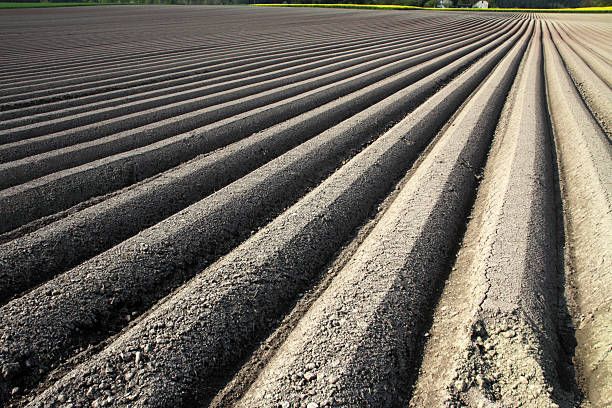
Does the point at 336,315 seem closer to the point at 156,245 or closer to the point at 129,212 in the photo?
the point at 156,245

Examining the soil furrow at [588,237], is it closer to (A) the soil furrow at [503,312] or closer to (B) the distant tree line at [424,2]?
(A) the soil furrow at [503,312]

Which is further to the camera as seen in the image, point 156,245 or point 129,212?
point 129,212

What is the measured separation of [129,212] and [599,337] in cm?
298

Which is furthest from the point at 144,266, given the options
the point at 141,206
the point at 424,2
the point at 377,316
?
the point at 424,2

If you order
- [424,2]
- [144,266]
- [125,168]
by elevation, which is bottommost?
[144,266]

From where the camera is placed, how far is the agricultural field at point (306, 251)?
173 centimetres

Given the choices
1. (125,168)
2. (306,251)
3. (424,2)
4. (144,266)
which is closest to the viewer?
(144,266)

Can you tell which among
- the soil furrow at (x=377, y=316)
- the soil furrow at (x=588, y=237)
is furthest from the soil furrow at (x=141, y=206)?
the soil furrow at (x=588, y=237)

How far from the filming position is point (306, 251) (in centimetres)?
254

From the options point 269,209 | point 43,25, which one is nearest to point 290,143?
point 269,209

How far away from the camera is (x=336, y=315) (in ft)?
6.55

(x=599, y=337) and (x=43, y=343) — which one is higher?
(x=599, y=337)

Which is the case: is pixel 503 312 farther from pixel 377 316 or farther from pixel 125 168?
pixel 125 168

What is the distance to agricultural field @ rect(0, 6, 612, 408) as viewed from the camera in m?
1.73
